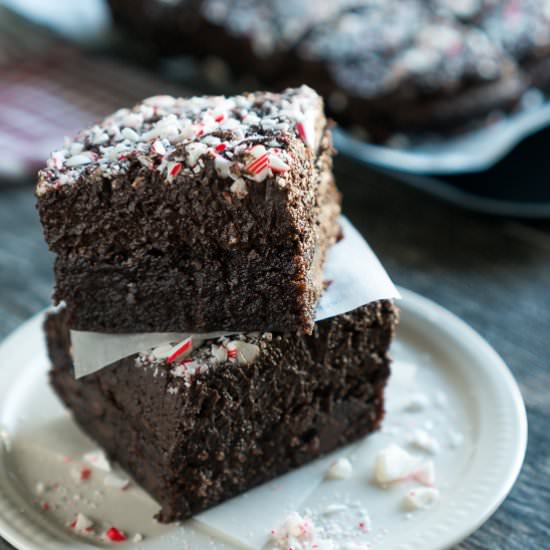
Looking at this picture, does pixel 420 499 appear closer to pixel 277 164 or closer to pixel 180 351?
pixel 180 351

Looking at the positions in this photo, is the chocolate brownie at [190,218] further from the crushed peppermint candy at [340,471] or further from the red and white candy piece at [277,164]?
the crushed peppermint candy at [340,471]

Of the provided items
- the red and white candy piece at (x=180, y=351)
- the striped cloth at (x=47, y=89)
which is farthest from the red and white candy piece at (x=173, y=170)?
the striped cloth at (x=47, y=89)

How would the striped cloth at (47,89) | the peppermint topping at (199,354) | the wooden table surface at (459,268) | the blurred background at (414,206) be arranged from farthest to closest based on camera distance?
the striped cloth at (47,89) → the blurred background at (414,206) → the wooden table surface at (459,268) → the peppermint topping at (199,354)

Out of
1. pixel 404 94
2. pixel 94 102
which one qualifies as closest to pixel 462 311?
pixel 404 94

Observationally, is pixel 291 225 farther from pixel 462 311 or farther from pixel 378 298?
pixel 462 311

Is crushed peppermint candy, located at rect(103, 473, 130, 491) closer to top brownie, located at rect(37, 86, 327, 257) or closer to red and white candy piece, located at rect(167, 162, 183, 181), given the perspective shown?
top brownie, located at rect(37, 86, 327, 257)
